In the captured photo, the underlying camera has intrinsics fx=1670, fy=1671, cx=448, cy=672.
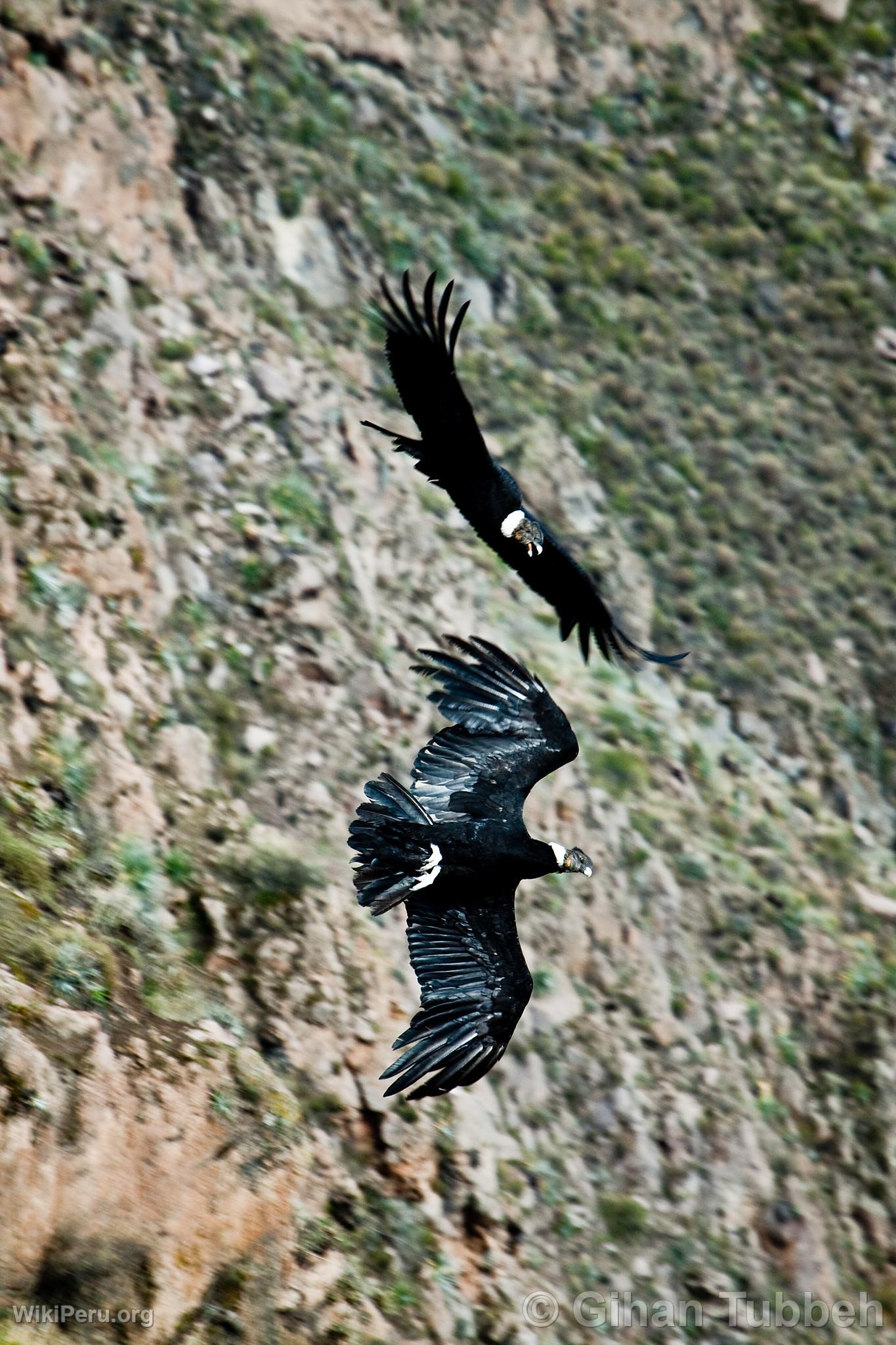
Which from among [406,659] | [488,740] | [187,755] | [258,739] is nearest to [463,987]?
[488,740]

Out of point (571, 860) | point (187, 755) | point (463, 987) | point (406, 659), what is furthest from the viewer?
point (406, 659)

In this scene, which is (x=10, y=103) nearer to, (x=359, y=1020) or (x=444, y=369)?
(x=444, y=369)

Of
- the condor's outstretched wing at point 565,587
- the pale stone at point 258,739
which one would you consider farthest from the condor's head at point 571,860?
the pale stone at point 258,739

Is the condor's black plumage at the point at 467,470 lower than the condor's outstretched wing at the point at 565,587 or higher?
higher

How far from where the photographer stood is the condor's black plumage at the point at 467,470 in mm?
9273

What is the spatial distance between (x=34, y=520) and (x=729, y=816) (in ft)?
27.4

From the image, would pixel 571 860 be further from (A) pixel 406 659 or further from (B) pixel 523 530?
(A) pixel 406 659

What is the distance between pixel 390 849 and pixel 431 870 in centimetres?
34

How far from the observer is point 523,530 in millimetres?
10180

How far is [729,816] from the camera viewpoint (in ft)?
57.0

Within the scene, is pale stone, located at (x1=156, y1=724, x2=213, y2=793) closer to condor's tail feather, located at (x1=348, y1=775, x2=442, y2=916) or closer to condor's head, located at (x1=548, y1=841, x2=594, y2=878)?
condor's tail feather, located at (x1=348, y1=775, x2=442, y2=916)

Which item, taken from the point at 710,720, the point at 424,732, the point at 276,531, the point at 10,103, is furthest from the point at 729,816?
the point at 10,103

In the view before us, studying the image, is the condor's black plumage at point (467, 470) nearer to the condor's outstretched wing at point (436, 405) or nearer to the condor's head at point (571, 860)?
the condor's outstretched wing at point (436, 405)

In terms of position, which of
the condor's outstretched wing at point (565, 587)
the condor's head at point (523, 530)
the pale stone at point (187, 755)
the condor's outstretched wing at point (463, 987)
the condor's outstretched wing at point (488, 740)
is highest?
the condor's head at point (523, 530)
